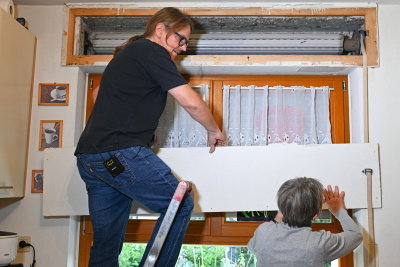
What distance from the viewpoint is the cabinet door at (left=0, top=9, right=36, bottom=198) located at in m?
2.33

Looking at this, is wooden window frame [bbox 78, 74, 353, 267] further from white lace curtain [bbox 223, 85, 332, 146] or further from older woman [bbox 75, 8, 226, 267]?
older woman [bbox 75, 8, 226, 267]

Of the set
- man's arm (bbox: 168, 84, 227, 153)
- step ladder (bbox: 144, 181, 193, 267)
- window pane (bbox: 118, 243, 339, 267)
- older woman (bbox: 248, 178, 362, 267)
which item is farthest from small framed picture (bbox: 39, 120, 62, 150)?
older woman (bbox: 248, 178, 362, 267)

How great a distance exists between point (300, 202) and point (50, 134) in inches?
65.7

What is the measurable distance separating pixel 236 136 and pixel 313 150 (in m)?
0.53

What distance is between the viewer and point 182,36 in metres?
1.94

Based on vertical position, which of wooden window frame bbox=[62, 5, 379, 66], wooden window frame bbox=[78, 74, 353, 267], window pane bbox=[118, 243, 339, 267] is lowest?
window pane bbox=[118, 243, 339, 267]

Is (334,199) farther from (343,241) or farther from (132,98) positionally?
(132,98)

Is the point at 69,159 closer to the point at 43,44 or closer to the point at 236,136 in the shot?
the point at 43,44

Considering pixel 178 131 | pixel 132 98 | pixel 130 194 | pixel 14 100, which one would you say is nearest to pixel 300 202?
pixel 130 194

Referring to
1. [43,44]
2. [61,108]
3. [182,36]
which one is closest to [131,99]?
[182,36]

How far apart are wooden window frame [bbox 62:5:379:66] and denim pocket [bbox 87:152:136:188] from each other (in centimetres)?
117

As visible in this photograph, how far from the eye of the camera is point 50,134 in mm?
2631

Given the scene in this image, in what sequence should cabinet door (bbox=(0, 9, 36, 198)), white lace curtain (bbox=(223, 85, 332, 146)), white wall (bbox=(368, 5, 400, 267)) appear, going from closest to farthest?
1. cabinet door (bbox=(0, 9, 36, 198))
2. white wall (bbox=(368, 5, 400, 267))
3. white lace curtain (bbox=(223, 85, 332, 146))

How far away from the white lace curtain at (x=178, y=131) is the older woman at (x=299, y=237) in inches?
44.1
